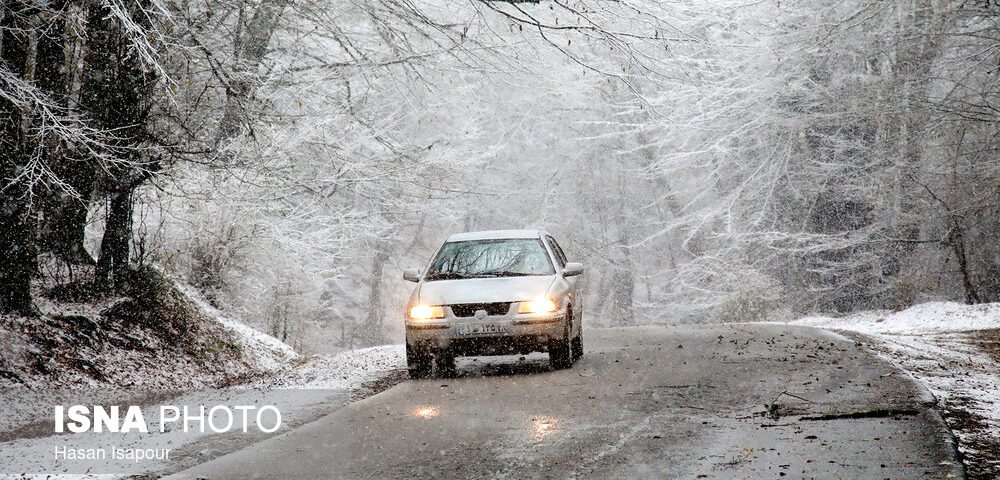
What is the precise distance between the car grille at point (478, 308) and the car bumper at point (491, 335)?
0.38 feet

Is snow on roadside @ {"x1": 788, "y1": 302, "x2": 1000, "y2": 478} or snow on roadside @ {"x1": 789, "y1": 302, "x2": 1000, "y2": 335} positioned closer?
snow on roadside @ {"x1": 788, "y1": 302, "x2": 1000, "y2": 478}

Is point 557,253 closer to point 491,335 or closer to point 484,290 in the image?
point 484,290

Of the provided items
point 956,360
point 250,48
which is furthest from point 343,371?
point 956,360

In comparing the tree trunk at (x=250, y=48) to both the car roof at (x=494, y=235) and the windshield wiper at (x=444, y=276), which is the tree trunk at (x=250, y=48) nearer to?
the car roof at (x=494, y=235)

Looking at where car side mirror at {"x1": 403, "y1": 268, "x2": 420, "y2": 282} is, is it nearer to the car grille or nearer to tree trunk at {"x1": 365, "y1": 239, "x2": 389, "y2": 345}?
the car grille

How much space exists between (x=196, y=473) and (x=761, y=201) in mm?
23635

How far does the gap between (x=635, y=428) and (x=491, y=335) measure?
11.8ft

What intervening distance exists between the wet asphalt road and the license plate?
23.5 inches

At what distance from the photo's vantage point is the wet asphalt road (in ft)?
21.3

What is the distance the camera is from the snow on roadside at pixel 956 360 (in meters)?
6.88

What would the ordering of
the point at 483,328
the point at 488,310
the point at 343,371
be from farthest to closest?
the point at 343,371
the point at 488,310
the point at 483,328

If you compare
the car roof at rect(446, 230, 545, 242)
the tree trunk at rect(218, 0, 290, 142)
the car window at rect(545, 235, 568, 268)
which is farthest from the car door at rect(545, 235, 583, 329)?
the tree trunk at rect(218, 0, 290, 142)

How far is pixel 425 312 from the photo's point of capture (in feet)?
37.4

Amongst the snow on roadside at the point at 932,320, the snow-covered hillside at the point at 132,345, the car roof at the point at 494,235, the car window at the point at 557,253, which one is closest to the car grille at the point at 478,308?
the car roof at the point at 494,235
